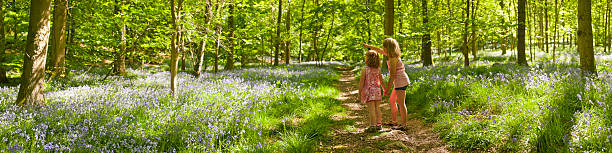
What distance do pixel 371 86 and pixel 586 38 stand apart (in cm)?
582

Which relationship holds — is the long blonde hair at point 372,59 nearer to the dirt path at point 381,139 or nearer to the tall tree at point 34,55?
the dirt path at point 381,139

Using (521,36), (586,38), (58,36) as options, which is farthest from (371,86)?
(521,36)

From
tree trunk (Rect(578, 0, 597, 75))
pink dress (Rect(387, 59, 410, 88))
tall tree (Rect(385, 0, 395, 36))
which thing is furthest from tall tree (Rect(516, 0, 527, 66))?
pink dress (Rect(387, 59, 410, 88))

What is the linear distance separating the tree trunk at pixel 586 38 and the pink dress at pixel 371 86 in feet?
17.9

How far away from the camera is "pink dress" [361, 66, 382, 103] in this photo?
17.2 ft

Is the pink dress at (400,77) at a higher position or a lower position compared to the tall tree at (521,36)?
lower

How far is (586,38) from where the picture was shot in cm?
687

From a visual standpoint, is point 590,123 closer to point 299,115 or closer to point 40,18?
point 299,115

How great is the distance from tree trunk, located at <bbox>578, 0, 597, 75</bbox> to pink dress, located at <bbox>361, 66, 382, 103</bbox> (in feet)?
17.9

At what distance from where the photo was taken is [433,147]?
14.8 ft

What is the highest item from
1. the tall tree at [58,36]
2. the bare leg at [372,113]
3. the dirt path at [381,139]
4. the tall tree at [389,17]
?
the tall tree at [389,17]

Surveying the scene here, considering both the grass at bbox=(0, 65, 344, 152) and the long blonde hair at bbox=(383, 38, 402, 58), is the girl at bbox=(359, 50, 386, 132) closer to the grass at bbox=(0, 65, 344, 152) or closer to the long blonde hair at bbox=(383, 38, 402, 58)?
the long blonde hair at bbox=(383, 38, 402, 58)

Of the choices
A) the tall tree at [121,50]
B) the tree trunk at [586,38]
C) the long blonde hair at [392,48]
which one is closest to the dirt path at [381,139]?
the long blonde hair at [392,48]

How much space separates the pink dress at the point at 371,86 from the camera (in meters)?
5.23
